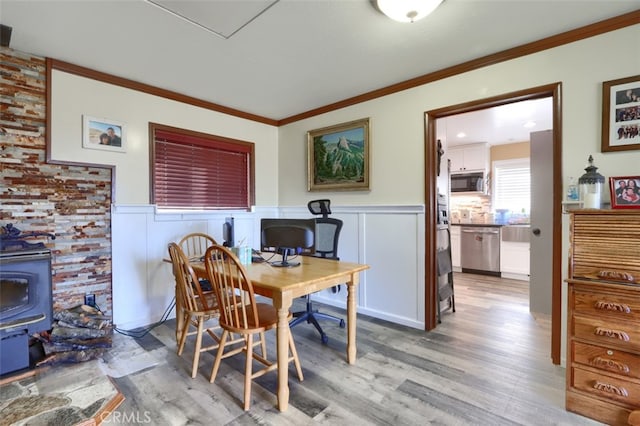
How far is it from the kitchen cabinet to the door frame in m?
3.50

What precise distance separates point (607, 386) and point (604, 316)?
0.38 metres

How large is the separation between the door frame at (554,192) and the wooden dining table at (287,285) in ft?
3.36

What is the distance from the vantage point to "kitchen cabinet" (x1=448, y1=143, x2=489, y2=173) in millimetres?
5784

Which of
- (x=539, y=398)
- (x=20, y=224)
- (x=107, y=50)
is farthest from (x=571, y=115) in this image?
(x=20, y=224)

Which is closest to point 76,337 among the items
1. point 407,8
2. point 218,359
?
point 218,359

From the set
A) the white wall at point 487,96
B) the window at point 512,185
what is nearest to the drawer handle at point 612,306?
the white wall at point 487,96

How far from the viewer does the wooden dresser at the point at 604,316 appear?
1603mm

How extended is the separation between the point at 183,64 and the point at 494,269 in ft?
18.3

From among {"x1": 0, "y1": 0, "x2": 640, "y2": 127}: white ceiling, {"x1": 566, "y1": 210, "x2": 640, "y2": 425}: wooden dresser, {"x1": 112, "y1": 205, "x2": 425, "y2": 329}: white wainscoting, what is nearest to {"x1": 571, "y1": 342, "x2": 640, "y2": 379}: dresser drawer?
{"x1": 566, "y1": 210, "x2": 640, "y2": 425}: wooden dresser

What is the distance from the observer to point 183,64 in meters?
2.65

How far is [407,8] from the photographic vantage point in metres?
1.80

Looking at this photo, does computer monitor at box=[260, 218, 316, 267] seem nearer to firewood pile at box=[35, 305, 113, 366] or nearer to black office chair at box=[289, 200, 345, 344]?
black office chair at box=[289, 200, 345, 344]

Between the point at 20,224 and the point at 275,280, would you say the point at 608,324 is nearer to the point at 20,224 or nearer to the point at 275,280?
the point at 275,280

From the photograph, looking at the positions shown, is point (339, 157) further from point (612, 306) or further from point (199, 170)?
point (612, 306)
